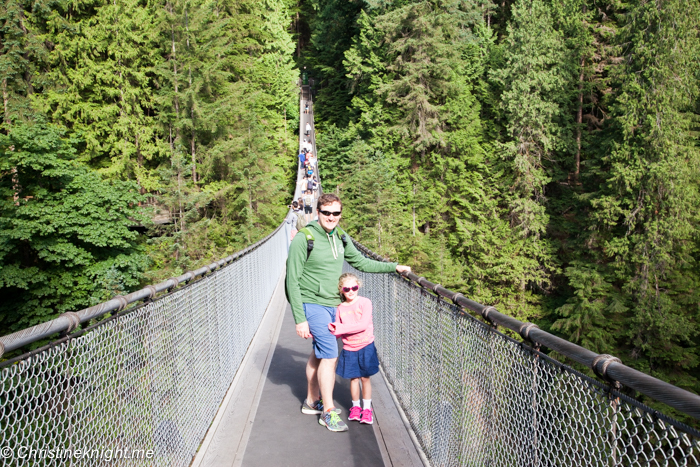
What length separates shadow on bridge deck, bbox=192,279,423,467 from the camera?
305cm

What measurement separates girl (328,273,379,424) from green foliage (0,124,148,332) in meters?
14.7

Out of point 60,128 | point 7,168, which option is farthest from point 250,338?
point 60,128

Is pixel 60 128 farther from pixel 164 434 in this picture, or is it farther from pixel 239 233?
pixel 164 434

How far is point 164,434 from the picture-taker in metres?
2.52

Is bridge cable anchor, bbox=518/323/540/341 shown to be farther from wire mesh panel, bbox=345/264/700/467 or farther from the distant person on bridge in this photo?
the distant person on bridge

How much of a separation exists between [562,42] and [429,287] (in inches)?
879

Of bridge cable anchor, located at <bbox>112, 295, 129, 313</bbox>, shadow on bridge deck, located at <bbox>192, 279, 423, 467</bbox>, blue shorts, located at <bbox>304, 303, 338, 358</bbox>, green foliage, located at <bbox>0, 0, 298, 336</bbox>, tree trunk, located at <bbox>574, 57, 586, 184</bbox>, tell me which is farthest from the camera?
tree trunk, located at <bbox>574, 57, 586, 184</bbox>

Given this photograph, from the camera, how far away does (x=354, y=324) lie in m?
3.41

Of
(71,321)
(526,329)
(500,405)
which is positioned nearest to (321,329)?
(500,405)

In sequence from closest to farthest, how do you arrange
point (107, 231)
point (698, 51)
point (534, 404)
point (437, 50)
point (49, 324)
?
point (49, 324)
point (534, 404)
point (698, 51)
point (107, 231)
point (437, 50)

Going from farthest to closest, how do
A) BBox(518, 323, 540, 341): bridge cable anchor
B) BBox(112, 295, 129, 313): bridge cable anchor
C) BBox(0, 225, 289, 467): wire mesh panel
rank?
BBox(112, 295, 129, 313): bridge cable anchor
BBox(518, 323, 540, 341): bridge cable anchor
BBox(0, 225, 289, 467): wire mesh panel

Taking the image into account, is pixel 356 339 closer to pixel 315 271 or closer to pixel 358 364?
pixel 358 364

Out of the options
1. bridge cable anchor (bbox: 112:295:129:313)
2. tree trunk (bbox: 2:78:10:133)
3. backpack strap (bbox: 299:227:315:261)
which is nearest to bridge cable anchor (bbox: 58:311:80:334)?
bridge cable anchor (bbox: 112:295:129:313)

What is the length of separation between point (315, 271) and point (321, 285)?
105mm
